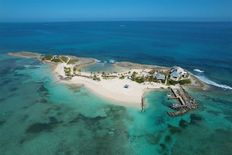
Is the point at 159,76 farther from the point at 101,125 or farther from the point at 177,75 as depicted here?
the point at 101,125

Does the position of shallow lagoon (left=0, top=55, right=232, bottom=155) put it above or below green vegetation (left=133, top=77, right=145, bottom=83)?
below

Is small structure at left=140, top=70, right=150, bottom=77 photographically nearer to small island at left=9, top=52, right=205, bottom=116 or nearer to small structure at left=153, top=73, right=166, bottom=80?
small island at left=9, top=52, right=205, bottom=116

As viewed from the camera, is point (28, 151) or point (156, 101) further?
point (156, 101)

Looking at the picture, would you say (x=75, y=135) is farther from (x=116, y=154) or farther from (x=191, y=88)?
(x=191, y=88)

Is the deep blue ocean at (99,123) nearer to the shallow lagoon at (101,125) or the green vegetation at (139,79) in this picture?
the shallow lagoon at (101,125)

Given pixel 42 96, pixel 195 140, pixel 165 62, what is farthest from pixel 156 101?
pixel 165 62

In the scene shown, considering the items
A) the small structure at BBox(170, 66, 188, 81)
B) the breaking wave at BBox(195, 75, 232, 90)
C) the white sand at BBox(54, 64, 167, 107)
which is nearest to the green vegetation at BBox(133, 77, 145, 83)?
the white sand at BBox(54, 64, 167, 107)

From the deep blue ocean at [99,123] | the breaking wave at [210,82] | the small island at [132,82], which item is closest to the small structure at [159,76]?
the small island at [132,82]

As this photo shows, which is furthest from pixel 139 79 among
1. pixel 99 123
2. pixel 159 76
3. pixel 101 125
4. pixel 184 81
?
pixel 101 125
